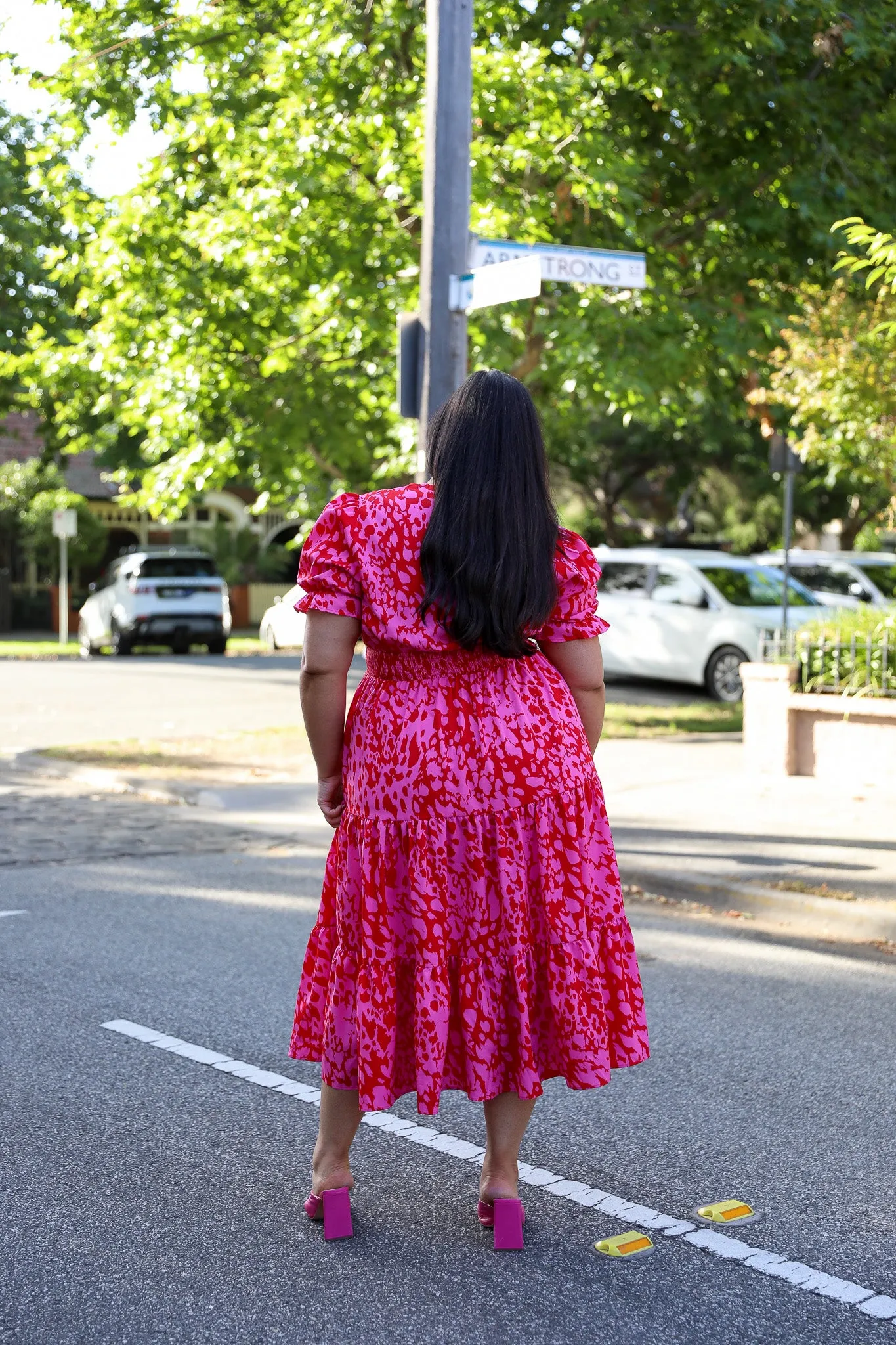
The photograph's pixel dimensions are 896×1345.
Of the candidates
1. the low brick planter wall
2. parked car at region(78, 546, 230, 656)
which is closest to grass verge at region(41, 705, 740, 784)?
the low brick planter wall

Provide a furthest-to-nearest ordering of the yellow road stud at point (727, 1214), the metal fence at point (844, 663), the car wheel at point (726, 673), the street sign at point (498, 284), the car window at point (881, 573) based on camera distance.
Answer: the car window at point (881, 573) → the car wheel at point (726, 673) → the metal fence at point (844, 663) → the street sign at point (498, 284) → the yellow road stud at point (727, 1214)

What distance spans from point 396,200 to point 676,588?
308 inches

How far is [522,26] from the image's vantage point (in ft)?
41.3

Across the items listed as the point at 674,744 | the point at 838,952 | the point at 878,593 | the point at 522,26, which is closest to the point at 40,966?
the point at 838,952

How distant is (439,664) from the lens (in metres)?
3.53

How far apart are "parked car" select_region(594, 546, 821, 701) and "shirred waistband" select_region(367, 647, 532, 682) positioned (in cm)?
1507

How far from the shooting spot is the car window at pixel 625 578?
20.2m

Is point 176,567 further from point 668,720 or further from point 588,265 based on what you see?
point 588,265

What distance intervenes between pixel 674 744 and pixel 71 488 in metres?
31.3

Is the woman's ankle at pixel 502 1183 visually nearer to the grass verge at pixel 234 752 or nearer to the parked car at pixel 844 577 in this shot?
the grass verge at pixel 234 752

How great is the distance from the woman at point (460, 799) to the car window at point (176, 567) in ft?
82.1

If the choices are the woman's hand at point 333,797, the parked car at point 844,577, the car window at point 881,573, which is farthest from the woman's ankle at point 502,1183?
the car window at point 881,573

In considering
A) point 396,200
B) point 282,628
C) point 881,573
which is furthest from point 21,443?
point 396,200

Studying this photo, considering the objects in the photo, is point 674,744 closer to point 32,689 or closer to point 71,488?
point 32,689
